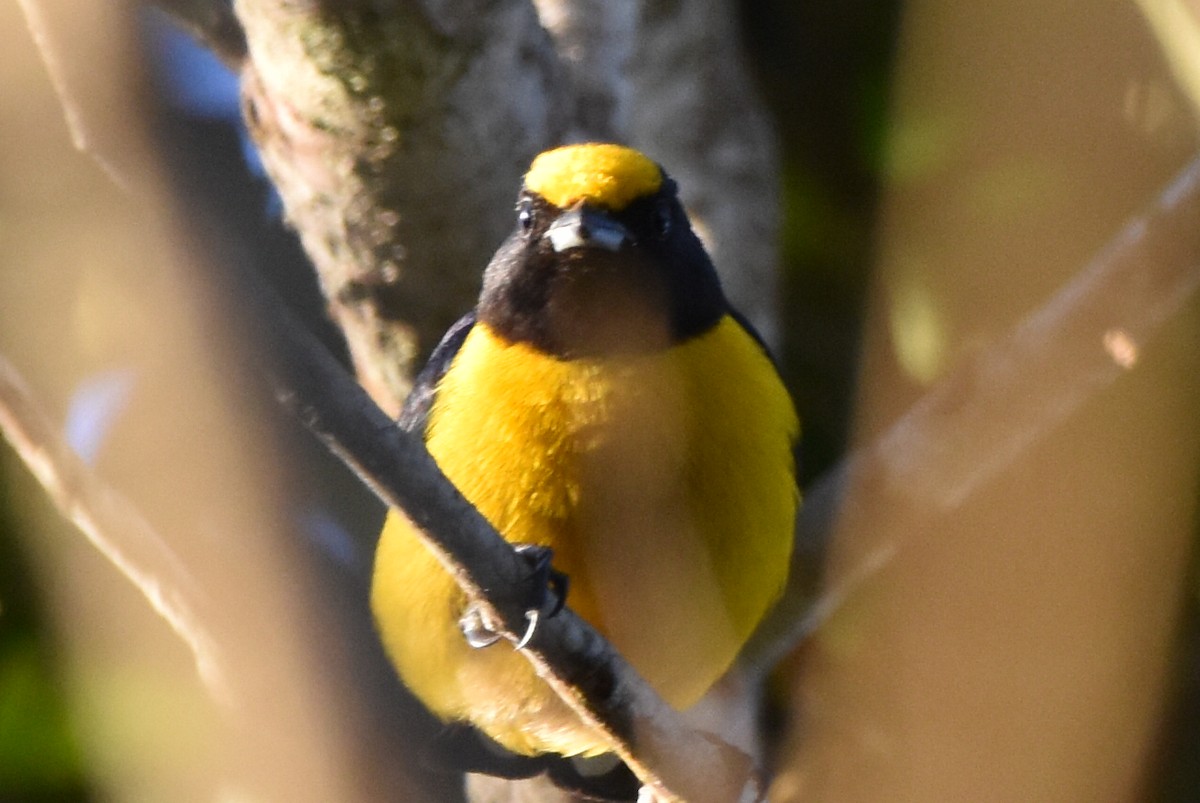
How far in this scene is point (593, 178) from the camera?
110 inches

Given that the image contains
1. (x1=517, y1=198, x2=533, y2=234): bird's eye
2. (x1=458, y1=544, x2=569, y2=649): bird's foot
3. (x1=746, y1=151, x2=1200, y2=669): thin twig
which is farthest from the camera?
(x1=746, y1=151, x2=1200, y2=669): thin twig

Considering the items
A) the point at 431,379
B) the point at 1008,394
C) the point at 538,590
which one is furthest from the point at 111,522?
the point at 1008,394

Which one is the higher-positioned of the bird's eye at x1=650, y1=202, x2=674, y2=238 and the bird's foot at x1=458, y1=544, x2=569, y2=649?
the bird's foot at x1=458, y1=544, x2=569, y2=649

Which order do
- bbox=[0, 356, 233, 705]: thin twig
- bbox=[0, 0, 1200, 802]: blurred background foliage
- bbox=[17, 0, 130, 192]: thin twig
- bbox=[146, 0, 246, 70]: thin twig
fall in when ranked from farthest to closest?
1. bbox=[146, 0, 246, 70]: thin twig
2. bbox=[0, 0, 1200, 802]: blurred background foliage
3. bbox=[0, 356, 233, 705]: thin twig
4. bbox=[17, 0, 130, 192]: thin twig

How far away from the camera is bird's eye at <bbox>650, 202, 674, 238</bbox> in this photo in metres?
2.88

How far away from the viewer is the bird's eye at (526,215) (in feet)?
9.43

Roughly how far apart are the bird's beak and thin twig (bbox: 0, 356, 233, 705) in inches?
38.5

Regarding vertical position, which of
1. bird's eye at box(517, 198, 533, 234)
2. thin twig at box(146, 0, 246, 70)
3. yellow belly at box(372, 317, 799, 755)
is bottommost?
yellow belly at box(372, 317, 799, 755)

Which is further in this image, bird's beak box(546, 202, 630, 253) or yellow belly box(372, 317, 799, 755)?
bird's beak box(546, 202, 630, 253)

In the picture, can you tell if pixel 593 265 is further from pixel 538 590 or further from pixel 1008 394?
pixel 1008 394

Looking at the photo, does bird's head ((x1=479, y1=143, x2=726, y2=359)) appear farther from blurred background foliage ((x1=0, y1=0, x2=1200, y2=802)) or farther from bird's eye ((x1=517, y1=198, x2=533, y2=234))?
blurred background foliage ((x1=0, y1=0, x2=1200, y2=802))

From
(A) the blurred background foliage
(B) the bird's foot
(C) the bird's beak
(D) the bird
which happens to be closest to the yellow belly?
(D) the bird

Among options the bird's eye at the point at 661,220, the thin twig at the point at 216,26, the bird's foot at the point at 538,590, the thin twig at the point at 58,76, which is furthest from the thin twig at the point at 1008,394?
the thin twig at the point at 58,76

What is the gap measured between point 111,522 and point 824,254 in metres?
2.37
